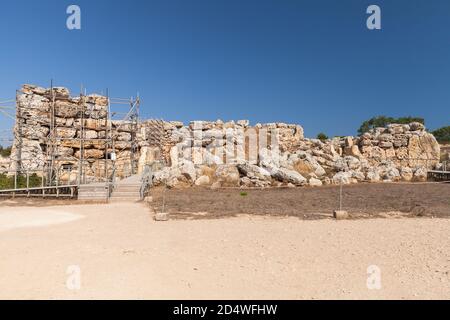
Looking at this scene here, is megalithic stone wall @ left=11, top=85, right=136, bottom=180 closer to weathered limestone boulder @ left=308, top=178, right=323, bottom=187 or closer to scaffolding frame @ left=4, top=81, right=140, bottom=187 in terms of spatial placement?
scaffolding frame @ left=4, top=81, right=140, bottom=187

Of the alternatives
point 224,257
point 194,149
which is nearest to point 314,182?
point 194,149

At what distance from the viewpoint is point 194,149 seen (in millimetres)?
22562

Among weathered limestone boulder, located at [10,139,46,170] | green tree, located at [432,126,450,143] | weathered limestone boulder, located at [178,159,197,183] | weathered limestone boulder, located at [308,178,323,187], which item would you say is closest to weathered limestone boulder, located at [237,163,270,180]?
weathered limestone boulder, located at [308,178,323,187]

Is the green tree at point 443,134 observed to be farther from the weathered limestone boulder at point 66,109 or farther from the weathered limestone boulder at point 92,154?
the weathered limestone boulder at point 66,109

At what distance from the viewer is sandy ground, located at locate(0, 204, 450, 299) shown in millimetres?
3723

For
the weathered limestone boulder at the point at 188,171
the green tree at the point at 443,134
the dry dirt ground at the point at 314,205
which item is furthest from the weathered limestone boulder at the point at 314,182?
the green tree at the point at 443,134

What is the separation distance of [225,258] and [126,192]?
9.66 metres

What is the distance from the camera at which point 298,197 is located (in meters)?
13.1

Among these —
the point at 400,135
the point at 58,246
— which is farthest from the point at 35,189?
the point at 400,135

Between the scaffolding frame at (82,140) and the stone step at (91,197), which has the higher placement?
the scaffolding frame at (82,140)

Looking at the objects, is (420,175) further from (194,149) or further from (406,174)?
(194,149)

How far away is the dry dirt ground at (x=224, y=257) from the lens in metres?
3.73

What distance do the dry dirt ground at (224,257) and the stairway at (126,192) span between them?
424 centimetres

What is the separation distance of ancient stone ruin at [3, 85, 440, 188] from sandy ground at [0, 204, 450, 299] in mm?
9217
